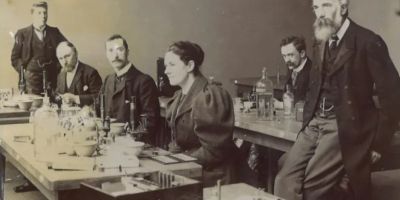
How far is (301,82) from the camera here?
273 centimetres

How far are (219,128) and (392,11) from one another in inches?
33.2

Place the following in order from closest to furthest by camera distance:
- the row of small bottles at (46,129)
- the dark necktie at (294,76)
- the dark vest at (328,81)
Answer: the dark vest at (328,81) < the row of small bottles at (46,129) < the dark necktie at (294,76)

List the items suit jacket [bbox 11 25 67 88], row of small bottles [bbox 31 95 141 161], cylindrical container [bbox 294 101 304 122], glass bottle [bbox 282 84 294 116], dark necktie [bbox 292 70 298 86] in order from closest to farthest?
row of small bottles [bbox 31 95 141 161] → suit jacket [bbox 11 25 67 88] → dark necktie [bbox 292 70 298 86] → cylindrical container [bbox 294 101 304 122] → glass bottle [bbox 282 84 294 116]

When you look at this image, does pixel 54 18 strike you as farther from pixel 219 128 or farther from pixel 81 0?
pixel 219 128

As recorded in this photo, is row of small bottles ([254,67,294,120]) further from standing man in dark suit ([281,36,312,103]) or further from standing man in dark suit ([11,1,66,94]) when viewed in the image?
standing man in dark suit ([11,1,66,94])

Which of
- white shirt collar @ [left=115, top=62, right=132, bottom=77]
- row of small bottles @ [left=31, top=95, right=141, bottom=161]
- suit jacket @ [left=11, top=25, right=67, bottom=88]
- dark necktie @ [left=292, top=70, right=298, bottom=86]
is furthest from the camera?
white shirt collar @ [left=115, top=62, right=132, bottom=77]

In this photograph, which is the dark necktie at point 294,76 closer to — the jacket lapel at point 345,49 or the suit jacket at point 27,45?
the jacket lapel at point 345,49

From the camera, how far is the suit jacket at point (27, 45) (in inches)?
101

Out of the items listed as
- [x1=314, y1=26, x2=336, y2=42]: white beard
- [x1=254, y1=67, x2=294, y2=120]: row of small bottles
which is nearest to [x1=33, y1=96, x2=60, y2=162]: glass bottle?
[x1=254, y1=67, x2=294, y2=120]: row of small bottles

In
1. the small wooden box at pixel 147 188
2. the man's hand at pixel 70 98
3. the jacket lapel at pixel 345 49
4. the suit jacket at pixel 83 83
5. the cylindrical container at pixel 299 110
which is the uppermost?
the jacket lapel at pixel 345 49

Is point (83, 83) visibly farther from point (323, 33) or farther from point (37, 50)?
point (323, 33)

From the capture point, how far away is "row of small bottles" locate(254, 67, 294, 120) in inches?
115

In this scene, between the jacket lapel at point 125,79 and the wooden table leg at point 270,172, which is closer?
the wooden table leg at point 270,172

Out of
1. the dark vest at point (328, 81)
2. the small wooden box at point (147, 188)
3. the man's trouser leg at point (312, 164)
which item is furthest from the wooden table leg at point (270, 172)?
the small wooden box at point (147, 188)
